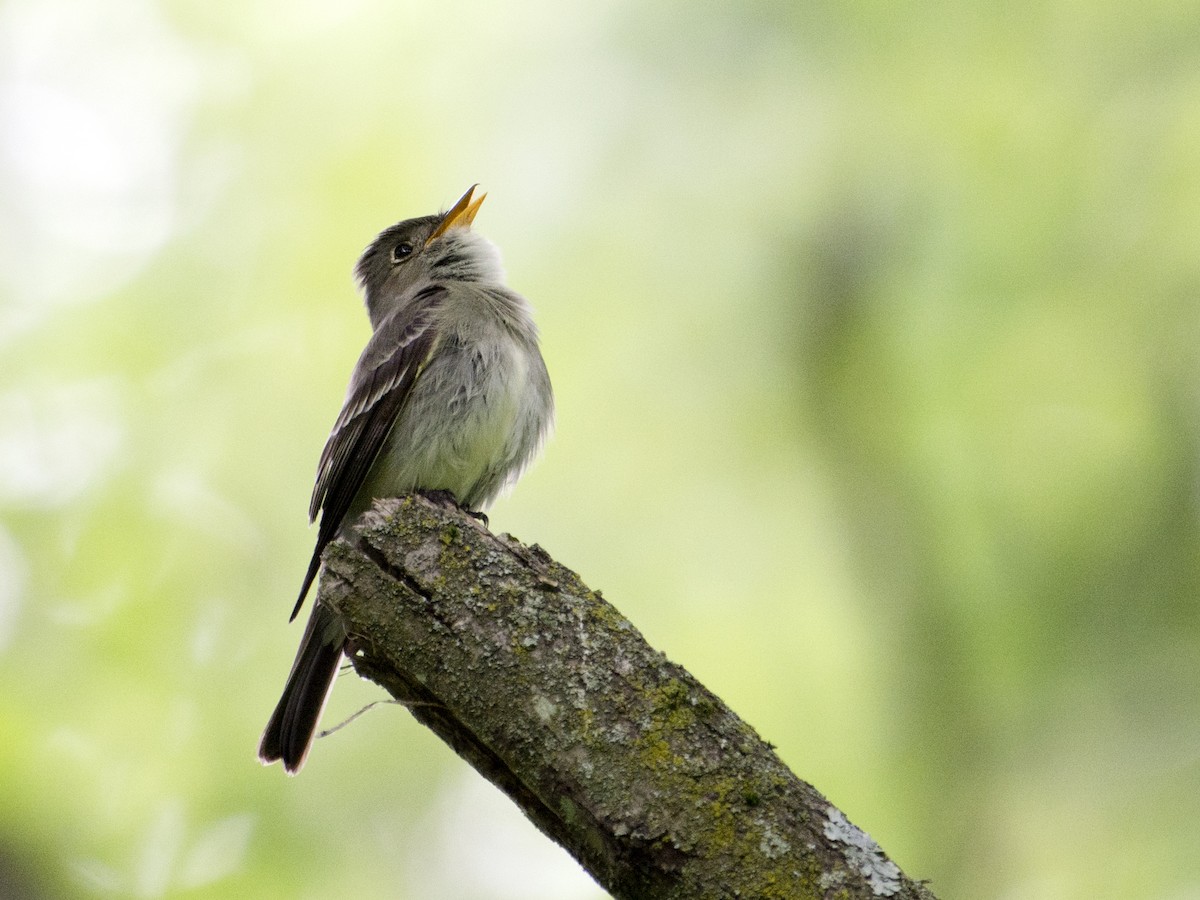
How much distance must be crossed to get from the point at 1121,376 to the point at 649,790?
16.0ft

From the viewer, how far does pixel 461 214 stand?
721 cm

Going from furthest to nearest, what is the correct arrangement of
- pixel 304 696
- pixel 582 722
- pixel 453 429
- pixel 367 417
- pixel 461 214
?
pixel 461 214 → pixel 367 417 → pixel 453 429 → pixel 304 696 → pixel 582 722

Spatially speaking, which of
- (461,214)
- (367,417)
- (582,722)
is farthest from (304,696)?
(461,214)

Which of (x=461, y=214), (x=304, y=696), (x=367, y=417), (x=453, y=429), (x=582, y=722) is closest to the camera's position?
(x=582, y=722)

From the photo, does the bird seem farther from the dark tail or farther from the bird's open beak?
the bird's open beak

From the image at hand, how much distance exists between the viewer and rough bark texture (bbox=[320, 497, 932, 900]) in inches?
115

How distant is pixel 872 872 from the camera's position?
2867 mm

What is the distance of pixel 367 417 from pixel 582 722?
2.81 m

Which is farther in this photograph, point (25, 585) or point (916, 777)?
point (25, 585)

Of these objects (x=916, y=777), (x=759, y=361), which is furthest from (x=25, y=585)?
(x=916, y=777)

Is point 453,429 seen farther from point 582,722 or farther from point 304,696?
point 582,722

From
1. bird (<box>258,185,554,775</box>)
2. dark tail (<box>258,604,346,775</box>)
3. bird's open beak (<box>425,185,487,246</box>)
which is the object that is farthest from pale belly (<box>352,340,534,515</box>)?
bird's open beak (<box>425,185,487,246</box>)

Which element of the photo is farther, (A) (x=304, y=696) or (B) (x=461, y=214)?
(B) (x=461, y=214)

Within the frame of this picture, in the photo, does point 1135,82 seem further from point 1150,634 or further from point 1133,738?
point 1133,738
